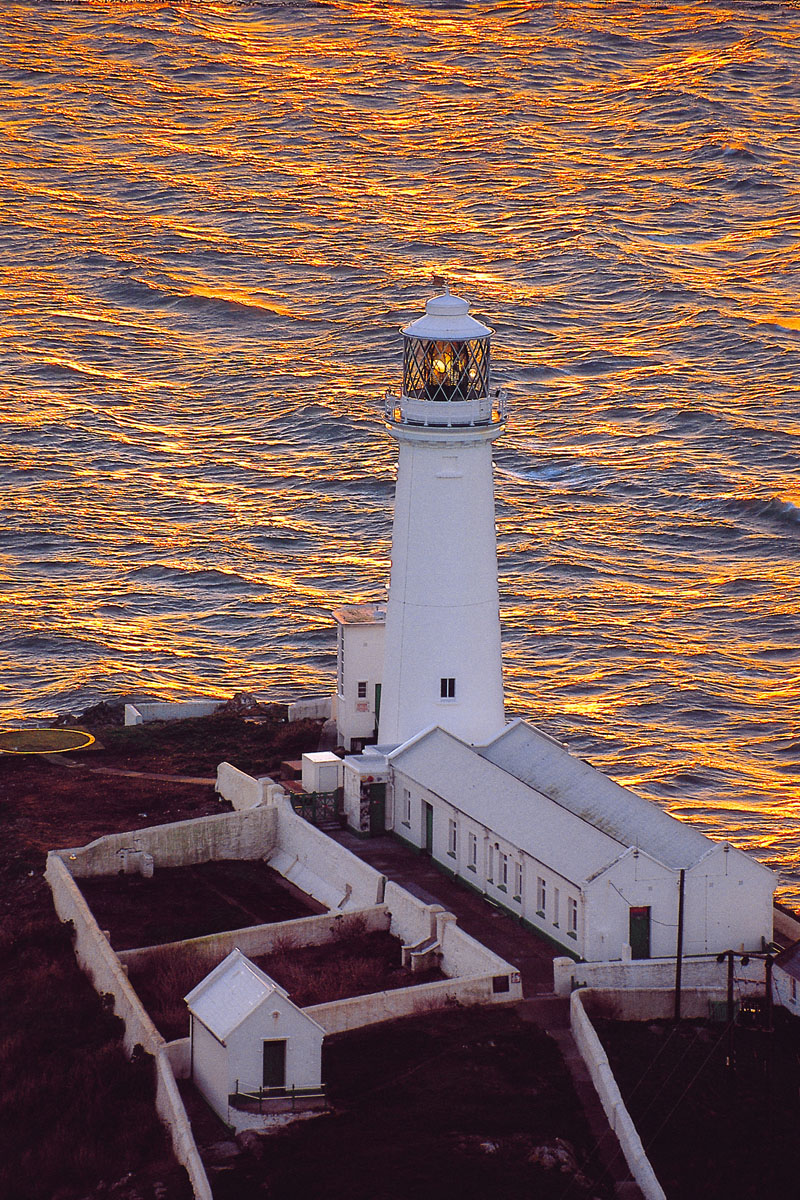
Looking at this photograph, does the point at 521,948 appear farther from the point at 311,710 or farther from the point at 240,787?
the point at 311,710

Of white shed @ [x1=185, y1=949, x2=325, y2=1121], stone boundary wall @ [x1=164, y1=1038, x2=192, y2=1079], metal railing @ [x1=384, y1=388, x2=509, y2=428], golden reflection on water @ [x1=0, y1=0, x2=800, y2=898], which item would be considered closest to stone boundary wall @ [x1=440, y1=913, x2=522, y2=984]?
white shed @ [x1=185, y1=949, x2=325, y2=1121]

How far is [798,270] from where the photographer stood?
119 metres

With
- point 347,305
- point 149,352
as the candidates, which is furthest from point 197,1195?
point 347,305

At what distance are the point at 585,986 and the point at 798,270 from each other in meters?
87.5

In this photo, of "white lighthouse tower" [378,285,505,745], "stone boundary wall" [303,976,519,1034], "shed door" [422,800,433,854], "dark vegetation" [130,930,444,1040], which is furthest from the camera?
"shed door" [422,800,433,854]

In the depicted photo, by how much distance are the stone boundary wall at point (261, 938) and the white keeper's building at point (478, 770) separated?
2.56 m

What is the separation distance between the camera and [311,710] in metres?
54.2

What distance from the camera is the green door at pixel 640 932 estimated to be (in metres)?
38.4

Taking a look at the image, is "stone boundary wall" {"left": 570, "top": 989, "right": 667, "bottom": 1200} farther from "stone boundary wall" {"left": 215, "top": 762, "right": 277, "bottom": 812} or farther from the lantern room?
the lantern room

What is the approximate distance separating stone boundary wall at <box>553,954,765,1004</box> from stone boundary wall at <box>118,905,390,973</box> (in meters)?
4.82

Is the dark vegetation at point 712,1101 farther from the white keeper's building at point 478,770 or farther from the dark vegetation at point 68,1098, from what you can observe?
the dark vegetation at point 68,1098

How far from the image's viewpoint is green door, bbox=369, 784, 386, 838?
45.0 meters

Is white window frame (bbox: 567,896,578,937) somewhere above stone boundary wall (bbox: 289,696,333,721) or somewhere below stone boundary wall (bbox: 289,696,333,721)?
above

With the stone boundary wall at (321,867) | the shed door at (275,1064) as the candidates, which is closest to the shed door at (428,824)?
the stone boundary wall at (321,867)
